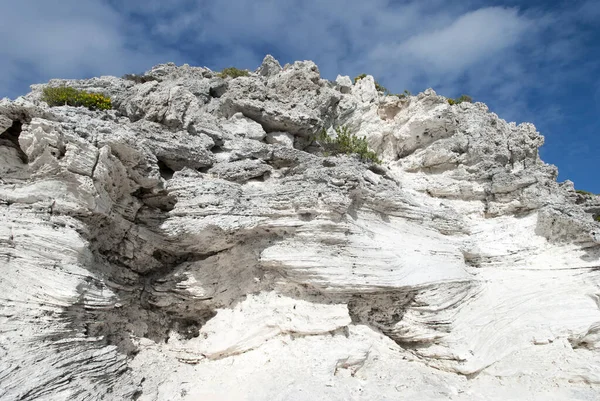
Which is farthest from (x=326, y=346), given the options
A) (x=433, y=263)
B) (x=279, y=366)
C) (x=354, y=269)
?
(x=433, y=263)

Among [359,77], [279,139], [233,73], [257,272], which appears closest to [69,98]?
[279,139]

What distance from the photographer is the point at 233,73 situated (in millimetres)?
22547

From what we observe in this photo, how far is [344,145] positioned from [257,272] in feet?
31.5

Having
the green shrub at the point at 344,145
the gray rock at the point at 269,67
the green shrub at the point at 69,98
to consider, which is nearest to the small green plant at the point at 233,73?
the gray rock at the point at 269,67

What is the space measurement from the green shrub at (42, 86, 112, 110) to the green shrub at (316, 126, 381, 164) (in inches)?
421

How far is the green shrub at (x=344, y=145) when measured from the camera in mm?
19281

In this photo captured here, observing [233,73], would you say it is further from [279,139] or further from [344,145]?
[344,145]

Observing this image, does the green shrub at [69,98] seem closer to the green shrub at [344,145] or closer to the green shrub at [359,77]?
the green shrub at [344,145]

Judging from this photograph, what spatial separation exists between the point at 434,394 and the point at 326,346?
3310mm

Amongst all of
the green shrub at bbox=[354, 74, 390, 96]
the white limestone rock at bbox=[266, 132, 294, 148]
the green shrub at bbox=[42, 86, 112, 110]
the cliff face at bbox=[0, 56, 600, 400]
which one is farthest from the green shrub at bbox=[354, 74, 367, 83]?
the green shrub at bbox=[42, 86, 112, 110]

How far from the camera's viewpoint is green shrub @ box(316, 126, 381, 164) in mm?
19281

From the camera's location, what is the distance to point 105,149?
10.8m

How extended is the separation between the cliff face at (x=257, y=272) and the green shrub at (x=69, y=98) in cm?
202

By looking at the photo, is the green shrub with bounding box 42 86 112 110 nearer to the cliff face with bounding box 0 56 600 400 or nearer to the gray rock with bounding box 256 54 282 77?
the cliff face with bounding box 0 56 600 400
